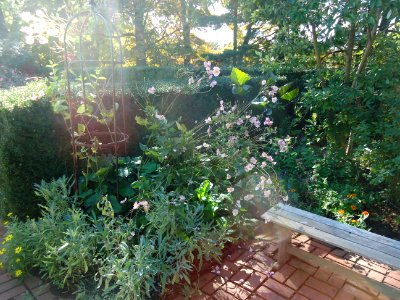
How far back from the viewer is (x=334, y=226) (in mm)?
2176

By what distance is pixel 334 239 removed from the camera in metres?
2.01

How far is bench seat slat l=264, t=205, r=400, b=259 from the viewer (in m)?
1.90

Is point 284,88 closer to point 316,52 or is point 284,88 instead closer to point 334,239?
point 316,52

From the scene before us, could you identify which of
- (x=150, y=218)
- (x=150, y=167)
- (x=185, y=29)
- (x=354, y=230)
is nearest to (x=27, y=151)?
(x=150, y=167)

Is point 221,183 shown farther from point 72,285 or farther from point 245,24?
point 245,24

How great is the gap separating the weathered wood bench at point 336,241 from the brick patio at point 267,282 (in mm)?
136

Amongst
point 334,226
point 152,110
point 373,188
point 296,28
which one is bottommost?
point 373,188

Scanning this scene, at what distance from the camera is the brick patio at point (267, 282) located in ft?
7.12

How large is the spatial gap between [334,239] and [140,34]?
33.9 ft

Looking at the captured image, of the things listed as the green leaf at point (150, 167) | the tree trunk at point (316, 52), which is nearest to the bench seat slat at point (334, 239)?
the green leaf at point (150, 167)

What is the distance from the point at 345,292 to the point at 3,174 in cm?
299

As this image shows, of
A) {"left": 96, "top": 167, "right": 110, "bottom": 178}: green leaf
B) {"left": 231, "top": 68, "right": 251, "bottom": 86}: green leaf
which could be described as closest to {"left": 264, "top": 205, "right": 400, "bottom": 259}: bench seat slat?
{"left": 96, "top": 167, "right": 110, "bottom": 178}: green leaf

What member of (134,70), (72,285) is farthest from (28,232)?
(134,70)

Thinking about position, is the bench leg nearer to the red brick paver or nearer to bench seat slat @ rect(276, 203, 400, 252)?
the red brick paver
